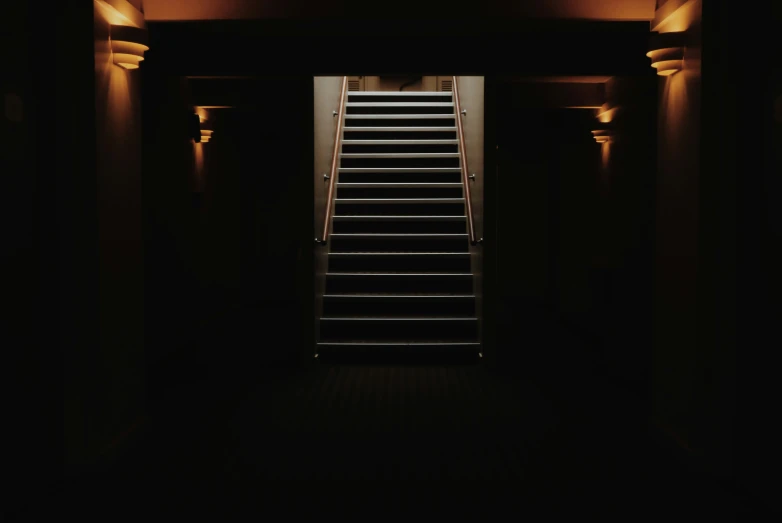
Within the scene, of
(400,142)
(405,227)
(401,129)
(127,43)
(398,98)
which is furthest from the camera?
(398,98)

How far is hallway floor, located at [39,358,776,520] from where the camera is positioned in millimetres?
3551

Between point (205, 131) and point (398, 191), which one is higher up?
point (205, 131)

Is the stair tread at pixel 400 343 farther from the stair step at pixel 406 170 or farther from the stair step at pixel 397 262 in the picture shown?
the stair step at pixel 406 170

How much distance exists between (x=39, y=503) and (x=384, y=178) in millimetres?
6044

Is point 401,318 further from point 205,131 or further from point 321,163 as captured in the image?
point 205,131

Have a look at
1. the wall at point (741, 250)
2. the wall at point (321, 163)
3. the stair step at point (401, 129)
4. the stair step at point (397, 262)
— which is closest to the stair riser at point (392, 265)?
the stair step at point (397, 262)

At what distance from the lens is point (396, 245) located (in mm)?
7844

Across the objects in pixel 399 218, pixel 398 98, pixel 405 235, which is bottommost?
pixel 405 235

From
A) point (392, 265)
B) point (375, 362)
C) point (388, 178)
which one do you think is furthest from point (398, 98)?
point (375, 362)

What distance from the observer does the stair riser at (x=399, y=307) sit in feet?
23.0

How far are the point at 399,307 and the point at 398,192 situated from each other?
2046 mm

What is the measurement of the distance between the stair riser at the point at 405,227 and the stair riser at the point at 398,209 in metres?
0.28

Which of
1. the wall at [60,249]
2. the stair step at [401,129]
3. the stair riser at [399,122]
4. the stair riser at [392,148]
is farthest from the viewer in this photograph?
the stair riser at [399,122]

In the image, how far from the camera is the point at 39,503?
11.1ft
